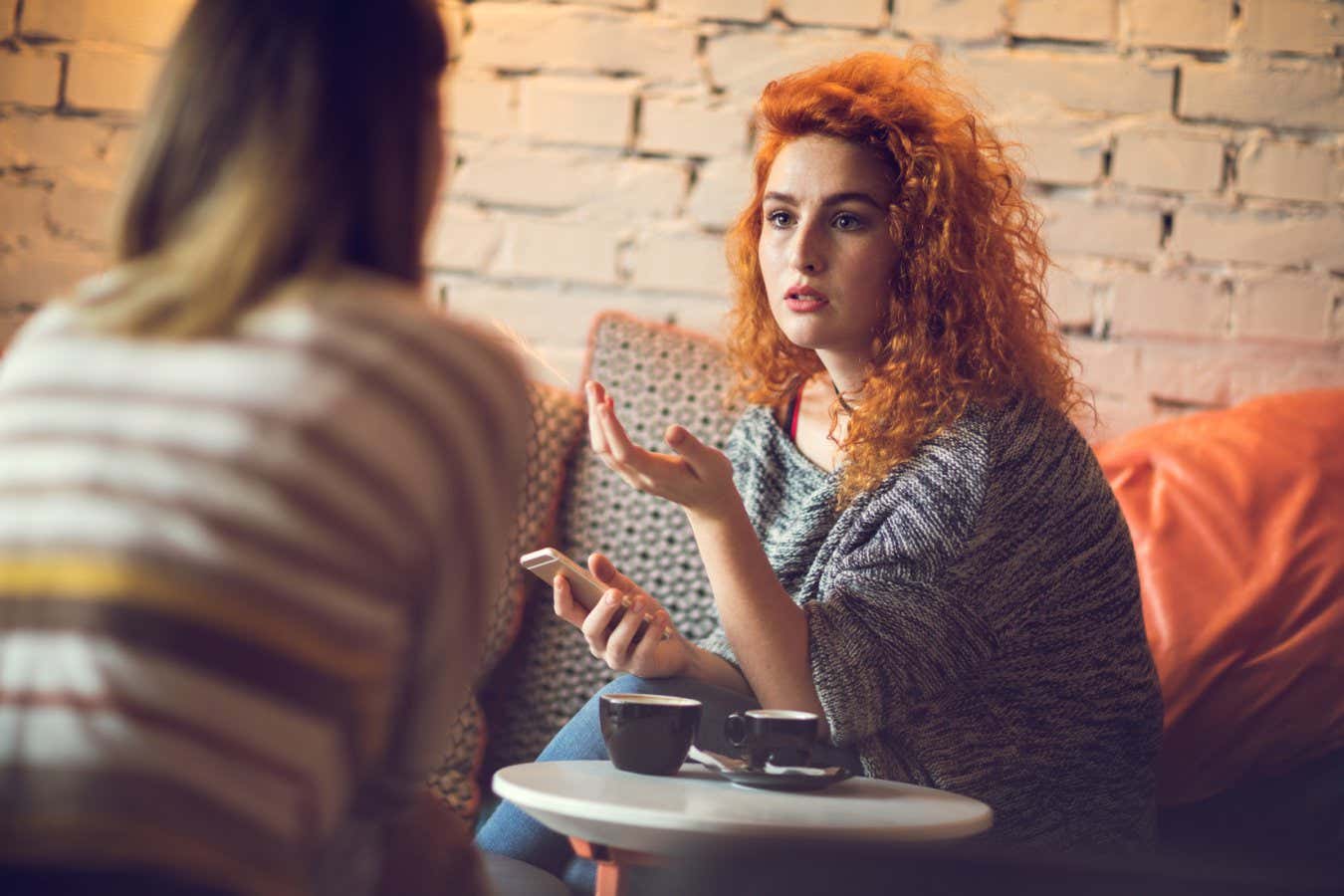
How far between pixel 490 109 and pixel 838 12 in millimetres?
524

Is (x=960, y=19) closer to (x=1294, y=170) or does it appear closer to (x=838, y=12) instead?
(x=838, y=12)

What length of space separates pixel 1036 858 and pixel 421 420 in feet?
0.95

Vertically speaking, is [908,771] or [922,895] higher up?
[922,895]

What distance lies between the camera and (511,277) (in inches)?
78.2

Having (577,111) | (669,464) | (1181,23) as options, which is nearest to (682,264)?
(577,111)

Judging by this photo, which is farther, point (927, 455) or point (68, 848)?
point (927, 455)

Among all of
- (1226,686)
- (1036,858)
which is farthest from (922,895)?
(1226,686)

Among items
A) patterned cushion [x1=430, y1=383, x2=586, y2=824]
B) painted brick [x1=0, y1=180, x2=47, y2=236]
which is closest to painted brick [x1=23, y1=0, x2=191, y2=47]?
painted brick [x1=0, y1=180, x2=47, y2=236]

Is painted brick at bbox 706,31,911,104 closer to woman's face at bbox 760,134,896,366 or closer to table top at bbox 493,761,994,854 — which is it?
woman's face at bbox 760,134,896,366

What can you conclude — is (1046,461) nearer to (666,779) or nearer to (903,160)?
(903,160)

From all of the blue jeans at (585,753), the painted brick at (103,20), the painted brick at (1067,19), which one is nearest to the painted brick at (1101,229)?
the painted brick at (1067,19)

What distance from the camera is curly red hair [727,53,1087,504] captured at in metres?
1.40

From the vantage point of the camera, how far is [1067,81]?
1.89 m

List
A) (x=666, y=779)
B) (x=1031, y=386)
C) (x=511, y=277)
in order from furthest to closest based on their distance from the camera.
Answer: (x=511, y=277), (x=1031, y=386), (x=666, y=779)
